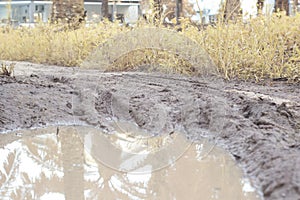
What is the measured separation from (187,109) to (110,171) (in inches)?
63.1

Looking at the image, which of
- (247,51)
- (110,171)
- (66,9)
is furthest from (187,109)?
(66,9)

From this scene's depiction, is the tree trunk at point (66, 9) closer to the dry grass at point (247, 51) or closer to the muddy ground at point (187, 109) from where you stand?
the dry grass at point (247, 51)

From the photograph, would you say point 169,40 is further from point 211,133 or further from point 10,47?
point 10,47

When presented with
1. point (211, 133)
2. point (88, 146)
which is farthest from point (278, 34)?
point (88, 146)

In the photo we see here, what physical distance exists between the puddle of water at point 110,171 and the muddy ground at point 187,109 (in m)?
0.18

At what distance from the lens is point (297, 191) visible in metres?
2.50

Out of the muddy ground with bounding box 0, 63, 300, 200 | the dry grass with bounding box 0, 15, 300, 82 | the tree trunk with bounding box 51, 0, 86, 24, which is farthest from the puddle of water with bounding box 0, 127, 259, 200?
the tree trunk with bounding box 51, 0, 86, 24

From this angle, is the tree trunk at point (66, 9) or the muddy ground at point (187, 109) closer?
the muddy ground at point (187, 109)

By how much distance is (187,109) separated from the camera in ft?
15.9

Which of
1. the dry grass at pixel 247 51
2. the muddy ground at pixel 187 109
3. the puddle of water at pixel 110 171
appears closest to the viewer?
the puddle of water at pixel 110 171

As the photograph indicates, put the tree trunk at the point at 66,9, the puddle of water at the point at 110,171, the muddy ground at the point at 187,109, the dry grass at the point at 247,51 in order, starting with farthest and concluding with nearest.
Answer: the tree trunk at the point at 66,9 < the dry grass at the point at 247,51 < the muddy ground at the point at 187,109 < the puddle of water at the point at 110,171

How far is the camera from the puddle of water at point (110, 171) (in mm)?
3039

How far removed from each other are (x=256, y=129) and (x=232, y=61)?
2.50 m

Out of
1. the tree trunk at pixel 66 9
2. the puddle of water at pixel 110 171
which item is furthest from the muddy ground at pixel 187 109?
the tree trunk at pixel 66 9
